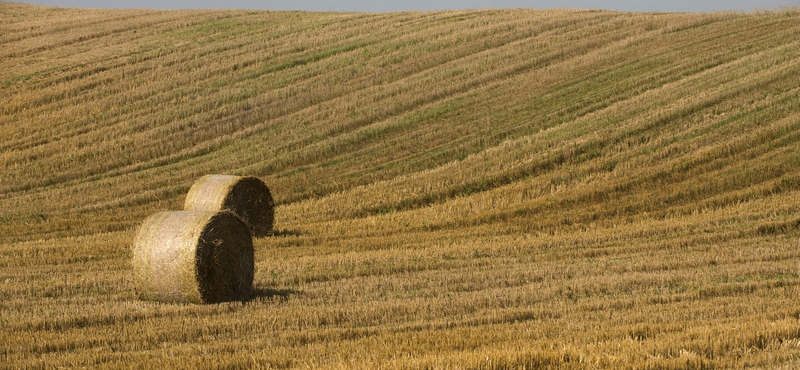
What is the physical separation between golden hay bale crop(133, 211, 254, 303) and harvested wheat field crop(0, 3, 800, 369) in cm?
34

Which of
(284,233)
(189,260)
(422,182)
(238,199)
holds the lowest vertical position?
(422,182)

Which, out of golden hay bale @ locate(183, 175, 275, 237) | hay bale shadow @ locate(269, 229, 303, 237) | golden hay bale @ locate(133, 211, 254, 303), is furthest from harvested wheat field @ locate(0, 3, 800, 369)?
golden hay bale @ locate(183, 175, 275, 237)

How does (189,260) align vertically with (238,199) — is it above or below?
above

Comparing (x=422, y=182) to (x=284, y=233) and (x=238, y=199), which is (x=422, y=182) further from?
(x=238, y=199)

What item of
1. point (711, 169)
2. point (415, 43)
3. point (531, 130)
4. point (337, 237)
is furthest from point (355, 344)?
point (415, 43)

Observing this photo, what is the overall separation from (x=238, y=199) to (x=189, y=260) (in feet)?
17.4

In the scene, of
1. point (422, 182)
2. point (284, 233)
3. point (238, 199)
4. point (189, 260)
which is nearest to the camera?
point (189, 260)

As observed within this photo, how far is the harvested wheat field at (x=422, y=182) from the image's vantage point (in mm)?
8242

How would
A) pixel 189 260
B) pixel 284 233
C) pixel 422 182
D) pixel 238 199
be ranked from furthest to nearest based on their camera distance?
pixel 422 182 → pixel 284 233 → pixel 238 199 → pixel 189 260

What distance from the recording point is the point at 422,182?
20.4 metres

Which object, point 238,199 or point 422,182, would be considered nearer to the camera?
point 238,199

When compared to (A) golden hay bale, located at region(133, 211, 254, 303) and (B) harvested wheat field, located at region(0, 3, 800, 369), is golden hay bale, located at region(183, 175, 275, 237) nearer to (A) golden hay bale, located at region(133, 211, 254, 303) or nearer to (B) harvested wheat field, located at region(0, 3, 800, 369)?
(B) harvested wheat field, located at region(0, 3, 800, 369)

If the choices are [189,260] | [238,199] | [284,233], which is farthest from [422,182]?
[189,260]

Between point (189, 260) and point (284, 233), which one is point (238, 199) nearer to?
point (284, 233)
